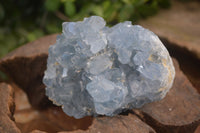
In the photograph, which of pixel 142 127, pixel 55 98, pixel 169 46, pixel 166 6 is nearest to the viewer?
pixel 142 127

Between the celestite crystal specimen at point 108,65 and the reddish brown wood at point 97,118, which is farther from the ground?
the celestite crystal specimen at point 108,65

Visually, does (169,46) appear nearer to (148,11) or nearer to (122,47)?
(148,11)

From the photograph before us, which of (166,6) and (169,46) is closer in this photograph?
(169,46)

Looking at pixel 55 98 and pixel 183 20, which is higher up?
pixel 55 98

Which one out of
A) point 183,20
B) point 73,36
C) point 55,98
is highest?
point 73,36

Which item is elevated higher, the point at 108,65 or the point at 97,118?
the point at 108,65

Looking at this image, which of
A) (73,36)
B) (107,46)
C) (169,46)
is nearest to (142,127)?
(107,46)

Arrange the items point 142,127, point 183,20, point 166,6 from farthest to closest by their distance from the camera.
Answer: point 166,6 → point 183,20 → point 142,127

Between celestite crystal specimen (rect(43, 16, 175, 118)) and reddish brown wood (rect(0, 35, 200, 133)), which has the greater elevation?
celestite crystal specimen (rect(43, 16, 175, 118))
